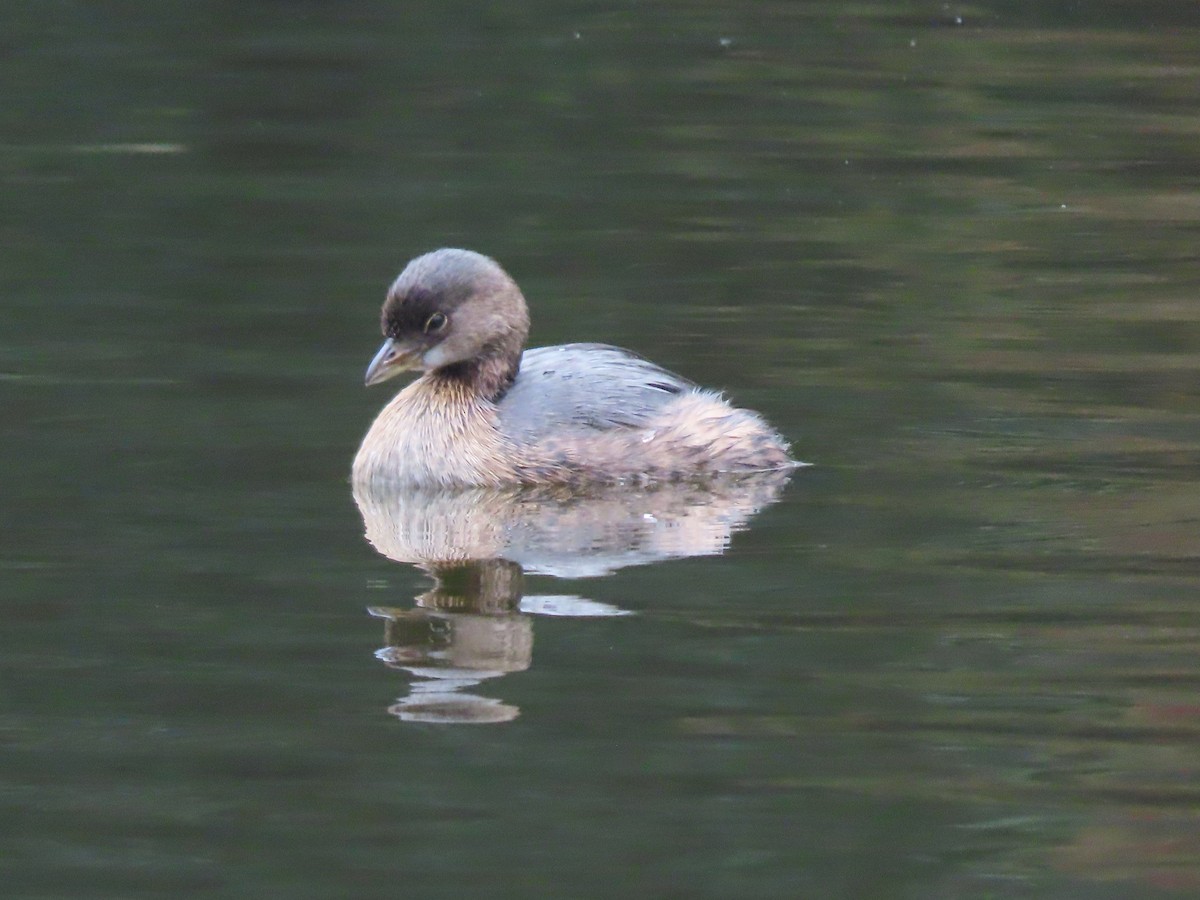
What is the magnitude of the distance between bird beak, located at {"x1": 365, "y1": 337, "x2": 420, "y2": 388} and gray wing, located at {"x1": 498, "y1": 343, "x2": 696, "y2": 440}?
422 mm

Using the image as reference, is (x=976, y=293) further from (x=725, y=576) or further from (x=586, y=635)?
(x=586, y=635)

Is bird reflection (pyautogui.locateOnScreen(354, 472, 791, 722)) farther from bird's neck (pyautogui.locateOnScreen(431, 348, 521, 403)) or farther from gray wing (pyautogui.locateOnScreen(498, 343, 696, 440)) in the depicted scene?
bird's neck (pyautogui.locateOnScreen(431, 348, 521, 403))

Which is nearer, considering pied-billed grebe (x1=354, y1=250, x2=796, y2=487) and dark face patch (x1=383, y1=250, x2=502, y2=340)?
pied-billed grebe (x1=354, y1=250, x2=796, y2=487)

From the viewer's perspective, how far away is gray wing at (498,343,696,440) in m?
9.53

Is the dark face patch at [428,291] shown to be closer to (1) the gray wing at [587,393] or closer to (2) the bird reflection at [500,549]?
(1) the gray wing at [587,393]

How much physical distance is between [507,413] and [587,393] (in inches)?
13.2

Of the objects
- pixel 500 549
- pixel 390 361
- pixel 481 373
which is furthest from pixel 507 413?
pixel 500 549

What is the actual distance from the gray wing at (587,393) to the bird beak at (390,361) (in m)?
0.42

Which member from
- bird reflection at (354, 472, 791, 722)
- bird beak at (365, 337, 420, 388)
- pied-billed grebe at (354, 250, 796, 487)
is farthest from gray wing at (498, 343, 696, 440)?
bird beak at (365, 337, 420, 388)

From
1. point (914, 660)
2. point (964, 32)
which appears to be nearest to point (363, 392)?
point (914, 660)

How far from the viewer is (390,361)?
31.5ft

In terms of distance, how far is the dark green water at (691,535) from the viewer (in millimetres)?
6039

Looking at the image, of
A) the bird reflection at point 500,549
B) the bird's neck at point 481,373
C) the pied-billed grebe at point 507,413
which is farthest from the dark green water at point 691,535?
the bird's neck at point 481,373

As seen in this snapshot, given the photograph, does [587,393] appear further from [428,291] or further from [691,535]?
[691,535]
